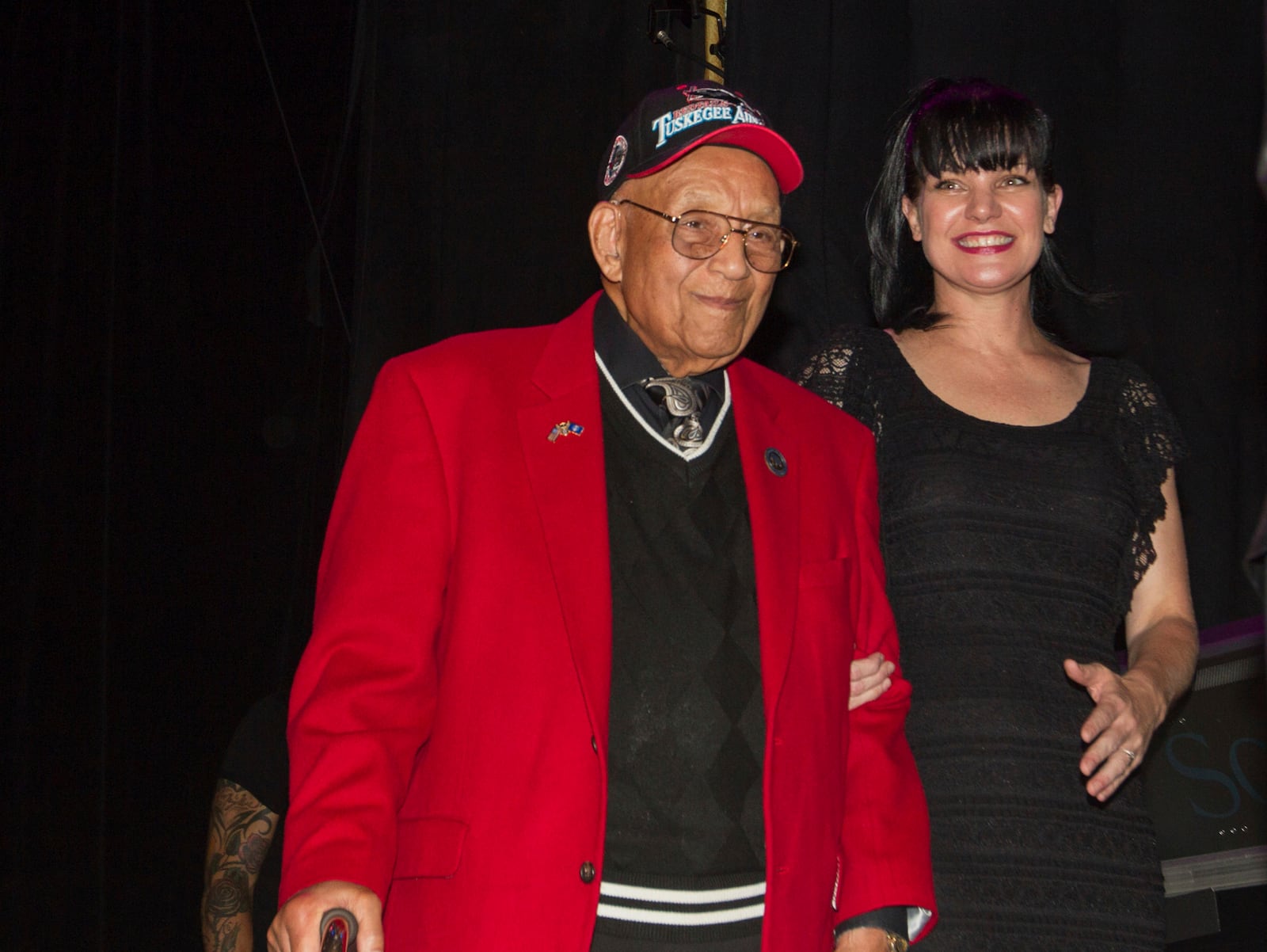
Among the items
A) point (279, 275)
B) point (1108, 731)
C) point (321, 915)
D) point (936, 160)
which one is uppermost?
point (279, 275)

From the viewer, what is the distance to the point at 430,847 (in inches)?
66.5

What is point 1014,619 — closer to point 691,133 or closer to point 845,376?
point 845,376

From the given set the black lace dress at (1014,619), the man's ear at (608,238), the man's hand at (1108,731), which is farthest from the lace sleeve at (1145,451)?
the man's ear at (608,238)

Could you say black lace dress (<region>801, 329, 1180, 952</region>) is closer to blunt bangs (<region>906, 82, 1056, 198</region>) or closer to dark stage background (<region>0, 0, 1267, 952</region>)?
blunt bangs (<region>906, 82, 1056, 198</region>)

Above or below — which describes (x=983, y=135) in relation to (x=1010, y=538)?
above

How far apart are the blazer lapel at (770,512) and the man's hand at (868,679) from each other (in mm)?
228

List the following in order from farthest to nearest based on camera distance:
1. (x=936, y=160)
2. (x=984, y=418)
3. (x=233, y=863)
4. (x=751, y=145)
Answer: (x=233, y=863) → (x=936, y=160) → (x=984, y=418) → (x=751, y=145)

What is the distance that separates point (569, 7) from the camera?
441 centimetres

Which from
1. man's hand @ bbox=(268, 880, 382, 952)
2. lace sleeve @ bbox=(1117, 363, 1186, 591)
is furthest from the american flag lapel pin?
lace sleeve @ bbox=(1117, 363, 1186, 591)

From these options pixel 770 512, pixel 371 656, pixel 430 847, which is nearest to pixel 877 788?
pixel 770 512

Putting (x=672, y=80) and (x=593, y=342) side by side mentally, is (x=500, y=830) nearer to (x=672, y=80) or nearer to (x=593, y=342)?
(x=593, y=342)

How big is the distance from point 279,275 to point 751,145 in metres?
2.34

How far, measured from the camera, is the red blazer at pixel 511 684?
5.42 feet

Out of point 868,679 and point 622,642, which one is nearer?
point 622,642
